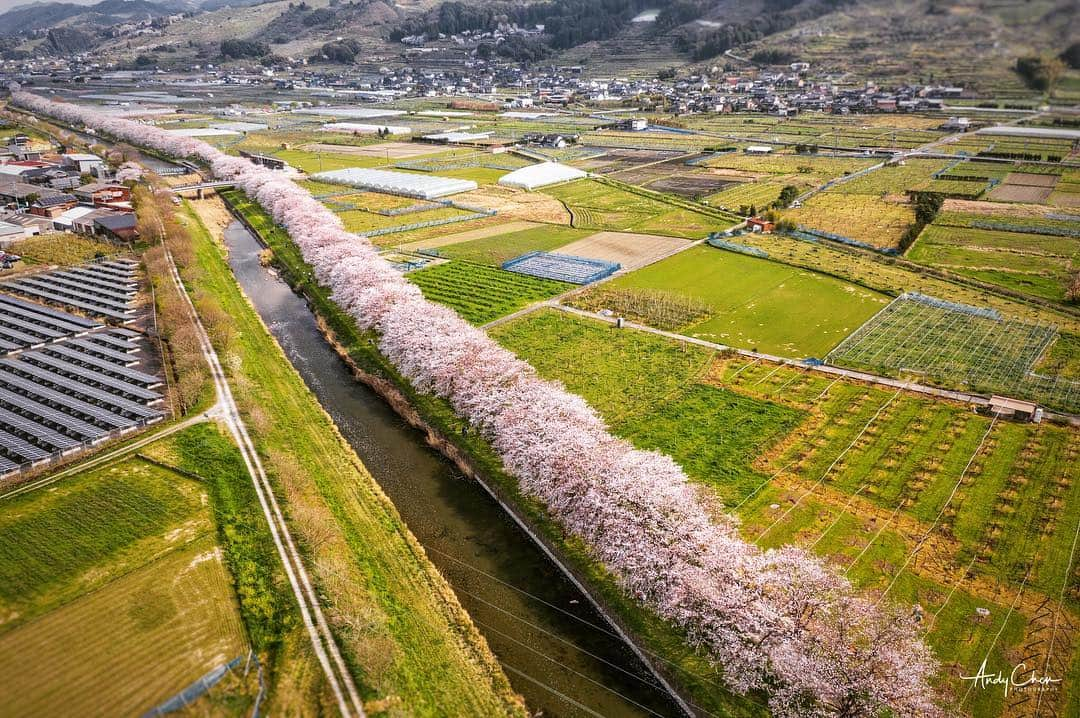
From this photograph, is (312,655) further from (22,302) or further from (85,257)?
(85,257)

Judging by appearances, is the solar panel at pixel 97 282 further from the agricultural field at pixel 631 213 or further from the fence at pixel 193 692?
the agricultural field at pixel 631 213

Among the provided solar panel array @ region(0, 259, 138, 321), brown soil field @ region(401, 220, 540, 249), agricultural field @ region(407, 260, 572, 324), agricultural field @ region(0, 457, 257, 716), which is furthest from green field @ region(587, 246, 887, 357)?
solar panel array @ region(0, 259, 138, 321)

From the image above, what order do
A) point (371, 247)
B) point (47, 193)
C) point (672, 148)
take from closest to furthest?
point (371, 247) < point (47, 193) < point (672, 148)

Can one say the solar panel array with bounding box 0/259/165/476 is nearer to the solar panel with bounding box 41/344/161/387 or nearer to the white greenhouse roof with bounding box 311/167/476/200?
the solar panel with bounding box 41/344/161/387

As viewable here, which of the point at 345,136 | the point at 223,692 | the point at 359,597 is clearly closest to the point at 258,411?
the point at 359,597

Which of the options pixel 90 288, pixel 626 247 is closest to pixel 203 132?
pixel 90 288

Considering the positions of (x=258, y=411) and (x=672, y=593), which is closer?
(x=672, y=593)

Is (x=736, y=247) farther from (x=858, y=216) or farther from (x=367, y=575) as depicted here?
(x=367, y=575)
